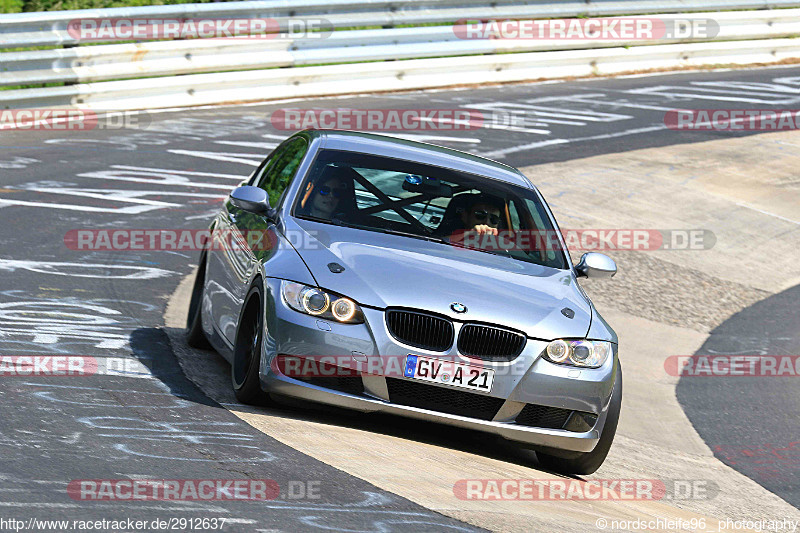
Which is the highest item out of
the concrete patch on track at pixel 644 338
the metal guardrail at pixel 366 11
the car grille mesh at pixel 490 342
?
the metal guardrail at pixel 366 11

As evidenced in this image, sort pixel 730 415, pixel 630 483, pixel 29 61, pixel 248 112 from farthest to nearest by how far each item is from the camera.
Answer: pixel 248 112 → pixel 29 61 → pixel 730 415 → pixel 630 483

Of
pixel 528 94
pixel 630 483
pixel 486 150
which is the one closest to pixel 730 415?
pixel 630 483

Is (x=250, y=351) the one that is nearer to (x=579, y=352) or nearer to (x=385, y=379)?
(x=385, y=379)

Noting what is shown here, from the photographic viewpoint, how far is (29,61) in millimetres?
17250

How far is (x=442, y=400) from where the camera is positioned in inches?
260

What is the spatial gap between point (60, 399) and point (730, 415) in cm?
543

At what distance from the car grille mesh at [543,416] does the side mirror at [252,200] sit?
6.91 ft

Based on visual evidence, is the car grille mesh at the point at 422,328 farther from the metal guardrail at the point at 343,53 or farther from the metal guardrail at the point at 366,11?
the metal guardrail at the point at 366,11

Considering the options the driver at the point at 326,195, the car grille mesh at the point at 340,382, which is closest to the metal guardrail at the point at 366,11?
the driver at the point at 326,195

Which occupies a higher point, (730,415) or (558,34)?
(558,34)

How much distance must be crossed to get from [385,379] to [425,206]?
5.66 ft

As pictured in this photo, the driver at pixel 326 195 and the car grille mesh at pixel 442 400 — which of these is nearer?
the car grille mesh at pixel 442 400

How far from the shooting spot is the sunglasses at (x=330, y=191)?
7879 mm

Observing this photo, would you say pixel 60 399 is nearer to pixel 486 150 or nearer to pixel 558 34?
pixel 486 150
